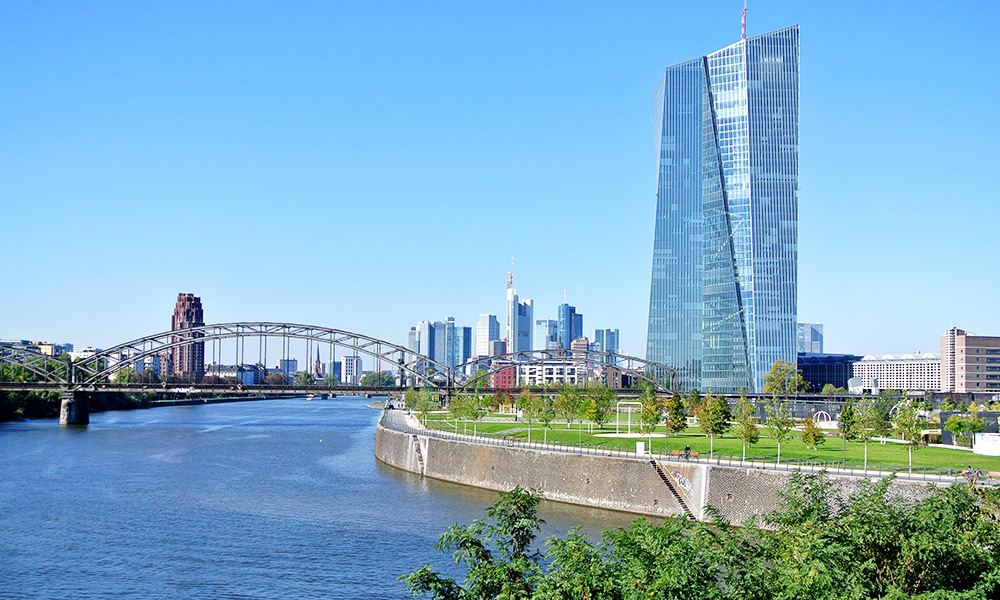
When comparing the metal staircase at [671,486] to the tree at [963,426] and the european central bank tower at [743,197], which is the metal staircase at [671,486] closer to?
the tree at [963,426]

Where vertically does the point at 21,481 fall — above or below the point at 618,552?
below

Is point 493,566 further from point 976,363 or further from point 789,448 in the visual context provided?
point 976,363

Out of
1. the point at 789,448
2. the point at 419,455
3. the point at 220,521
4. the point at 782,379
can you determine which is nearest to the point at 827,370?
the point at 782,379

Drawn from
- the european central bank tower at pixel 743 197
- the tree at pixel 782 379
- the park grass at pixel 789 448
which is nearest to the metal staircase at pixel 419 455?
the park grass at pixel 789 448

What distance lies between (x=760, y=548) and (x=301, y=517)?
1188 inches

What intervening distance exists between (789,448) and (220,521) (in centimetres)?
3662

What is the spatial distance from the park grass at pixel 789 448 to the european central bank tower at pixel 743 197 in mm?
48612

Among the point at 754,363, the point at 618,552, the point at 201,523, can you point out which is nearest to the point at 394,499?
the point at 201,523

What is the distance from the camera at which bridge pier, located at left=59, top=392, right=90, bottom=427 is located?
369 ft

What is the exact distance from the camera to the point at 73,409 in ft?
375

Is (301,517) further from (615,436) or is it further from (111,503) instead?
(615,436)

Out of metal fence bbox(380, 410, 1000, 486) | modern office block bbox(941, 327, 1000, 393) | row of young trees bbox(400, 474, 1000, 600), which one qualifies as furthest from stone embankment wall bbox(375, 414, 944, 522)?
modern office block bbox(941, 327, 1000, 393)

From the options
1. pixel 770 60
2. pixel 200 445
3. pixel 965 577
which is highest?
pixel 770 60

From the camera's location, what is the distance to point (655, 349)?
147 metres
